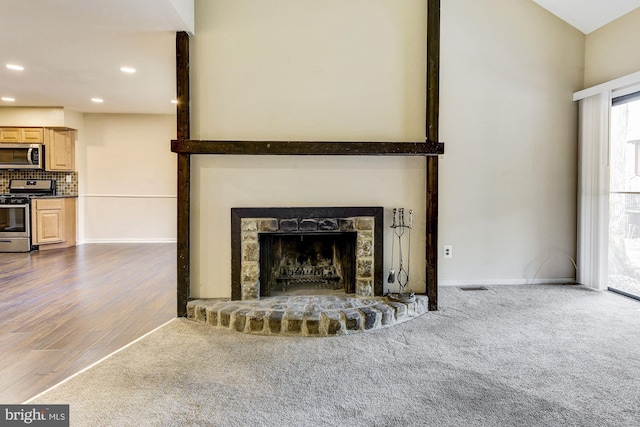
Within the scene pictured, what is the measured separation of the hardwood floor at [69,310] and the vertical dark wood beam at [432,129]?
213cm

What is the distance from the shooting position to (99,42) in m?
3.22

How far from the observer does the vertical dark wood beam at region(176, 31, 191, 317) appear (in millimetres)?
2775

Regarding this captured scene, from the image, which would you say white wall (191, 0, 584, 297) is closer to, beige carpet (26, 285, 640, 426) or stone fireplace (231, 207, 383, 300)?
stone fireplace (231, 207, 383, 300)

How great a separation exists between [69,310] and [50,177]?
182 inches

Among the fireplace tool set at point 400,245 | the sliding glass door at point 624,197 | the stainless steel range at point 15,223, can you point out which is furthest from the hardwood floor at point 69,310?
the sliding glass door at point 624,197

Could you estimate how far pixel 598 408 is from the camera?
1630 millimetres

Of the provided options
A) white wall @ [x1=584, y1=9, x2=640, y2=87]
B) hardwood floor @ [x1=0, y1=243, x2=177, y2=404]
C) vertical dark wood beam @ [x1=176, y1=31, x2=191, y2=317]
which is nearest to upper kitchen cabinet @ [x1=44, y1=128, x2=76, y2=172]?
hardwood floor @ [x1=0, y1=243, x2=177, y2=404]

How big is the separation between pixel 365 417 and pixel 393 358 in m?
0.62

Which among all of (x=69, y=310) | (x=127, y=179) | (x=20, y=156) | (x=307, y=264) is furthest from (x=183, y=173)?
(x=20, y=156)

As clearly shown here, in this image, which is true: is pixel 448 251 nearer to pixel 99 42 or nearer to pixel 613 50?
pixel 613 50

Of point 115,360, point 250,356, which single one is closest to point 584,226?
point 250,356

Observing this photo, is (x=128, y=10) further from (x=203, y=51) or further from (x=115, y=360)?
(x=115, y=360)

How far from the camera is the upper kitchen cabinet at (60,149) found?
614 centimetres

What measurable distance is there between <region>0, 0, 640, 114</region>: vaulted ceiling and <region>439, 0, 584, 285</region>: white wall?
39 centimetres
